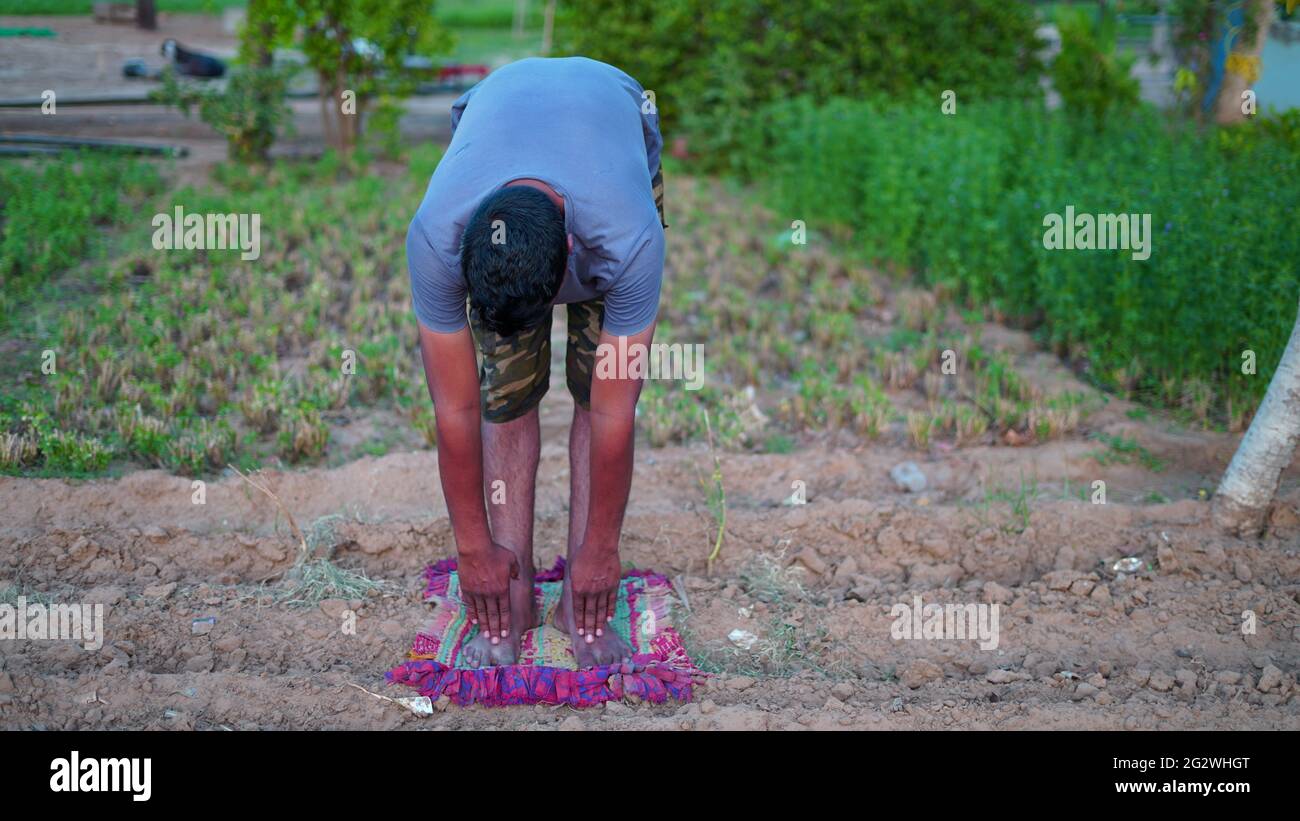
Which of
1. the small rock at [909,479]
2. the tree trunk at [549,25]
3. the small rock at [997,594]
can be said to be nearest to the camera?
the small rock at [997,594]

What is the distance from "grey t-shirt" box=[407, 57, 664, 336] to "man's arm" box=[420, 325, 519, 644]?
9 cm

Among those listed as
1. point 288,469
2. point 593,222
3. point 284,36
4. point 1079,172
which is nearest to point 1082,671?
point 593,222

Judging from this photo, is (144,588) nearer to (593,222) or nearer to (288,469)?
(288,469)

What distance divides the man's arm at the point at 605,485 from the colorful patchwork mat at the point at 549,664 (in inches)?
6.7

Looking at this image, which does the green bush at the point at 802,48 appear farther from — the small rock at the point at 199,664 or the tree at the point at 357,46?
the small rock at the point at 199,664

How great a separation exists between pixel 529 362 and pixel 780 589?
130cm

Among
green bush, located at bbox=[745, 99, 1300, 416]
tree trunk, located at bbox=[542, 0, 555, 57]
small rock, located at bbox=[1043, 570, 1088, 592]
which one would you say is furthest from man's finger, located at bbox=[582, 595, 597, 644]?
tree trunk, located at bbox=[542, 0, 555, 57]

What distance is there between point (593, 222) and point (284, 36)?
6.79 metres

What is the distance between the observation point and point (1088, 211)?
5.84 metres

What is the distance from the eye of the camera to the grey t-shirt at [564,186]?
281cm

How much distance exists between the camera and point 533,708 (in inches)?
136

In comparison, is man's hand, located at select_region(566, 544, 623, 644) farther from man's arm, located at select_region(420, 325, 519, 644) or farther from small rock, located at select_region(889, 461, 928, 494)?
small rock, located at select_region(889, 461, 928, 494)

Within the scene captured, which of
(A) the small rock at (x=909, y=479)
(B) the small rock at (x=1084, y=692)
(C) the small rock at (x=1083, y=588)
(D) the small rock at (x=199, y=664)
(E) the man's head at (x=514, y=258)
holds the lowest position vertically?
(D) the small rock at (x=199, y=664)

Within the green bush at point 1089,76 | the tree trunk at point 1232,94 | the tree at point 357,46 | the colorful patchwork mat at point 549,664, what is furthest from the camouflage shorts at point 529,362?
the tree trunk at point 1232,94
